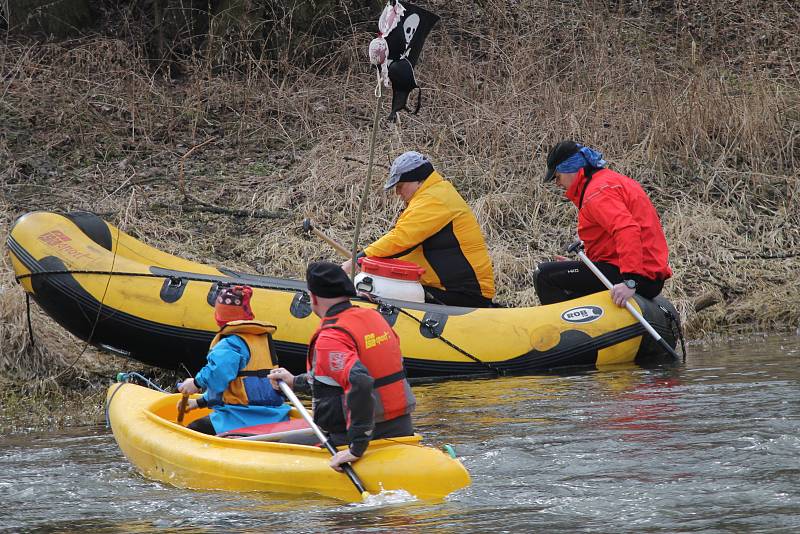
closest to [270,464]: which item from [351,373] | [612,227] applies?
[351,373]

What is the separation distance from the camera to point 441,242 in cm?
892

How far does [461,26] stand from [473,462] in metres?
10.5

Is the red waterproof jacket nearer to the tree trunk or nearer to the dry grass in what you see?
the dry grass

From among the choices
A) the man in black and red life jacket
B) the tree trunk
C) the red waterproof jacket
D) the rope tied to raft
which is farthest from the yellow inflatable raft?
the tree trunk

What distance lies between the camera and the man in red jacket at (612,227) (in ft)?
28.1

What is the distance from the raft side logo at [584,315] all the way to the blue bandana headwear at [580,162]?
0.97 meters

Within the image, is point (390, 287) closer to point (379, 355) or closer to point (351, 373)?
point (379, 355)

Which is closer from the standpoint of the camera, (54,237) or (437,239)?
(54,237)

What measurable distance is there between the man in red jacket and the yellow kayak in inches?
126

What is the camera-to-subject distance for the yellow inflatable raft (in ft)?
27.9

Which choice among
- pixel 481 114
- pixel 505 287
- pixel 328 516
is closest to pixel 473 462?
pixel 328 516

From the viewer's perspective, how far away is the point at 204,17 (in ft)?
48.3

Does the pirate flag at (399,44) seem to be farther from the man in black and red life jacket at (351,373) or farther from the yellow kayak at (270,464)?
the man in black and red life jacket at (351,373)

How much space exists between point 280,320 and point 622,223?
2.41 metres
